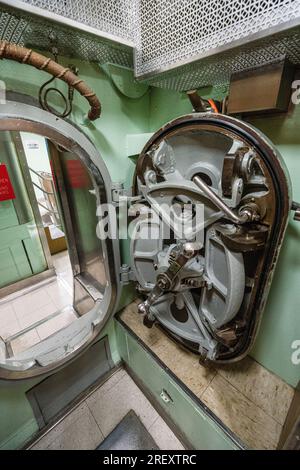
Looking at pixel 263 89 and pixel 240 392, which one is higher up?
pixel 263 89

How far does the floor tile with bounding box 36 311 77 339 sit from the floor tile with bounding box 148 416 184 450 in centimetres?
106

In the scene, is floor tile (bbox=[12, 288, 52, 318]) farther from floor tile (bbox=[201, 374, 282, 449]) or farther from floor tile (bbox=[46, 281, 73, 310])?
floor tile (bbox=[201, 374, 282, 449])

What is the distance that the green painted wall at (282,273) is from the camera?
0.85 meters

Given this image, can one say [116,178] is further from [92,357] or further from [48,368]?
[92,357]

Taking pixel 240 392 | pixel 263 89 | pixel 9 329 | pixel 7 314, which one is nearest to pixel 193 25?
pixel 263 89

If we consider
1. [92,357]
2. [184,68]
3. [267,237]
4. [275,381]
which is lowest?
[92,357]

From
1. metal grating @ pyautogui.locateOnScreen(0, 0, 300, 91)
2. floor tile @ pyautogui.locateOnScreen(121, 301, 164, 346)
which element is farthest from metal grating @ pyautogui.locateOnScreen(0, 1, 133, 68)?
floor tile @ pyautogui.locateOnScreen(121, 301, 164, 346)

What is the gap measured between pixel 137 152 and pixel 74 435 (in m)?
1.97

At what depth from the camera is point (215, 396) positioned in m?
1.02

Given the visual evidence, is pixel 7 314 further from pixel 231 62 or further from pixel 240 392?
pixel 231 62

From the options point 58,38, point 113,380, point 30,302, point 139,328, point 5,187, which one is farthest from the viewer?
point 30,302

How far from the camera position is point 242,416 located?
94 centimetres
